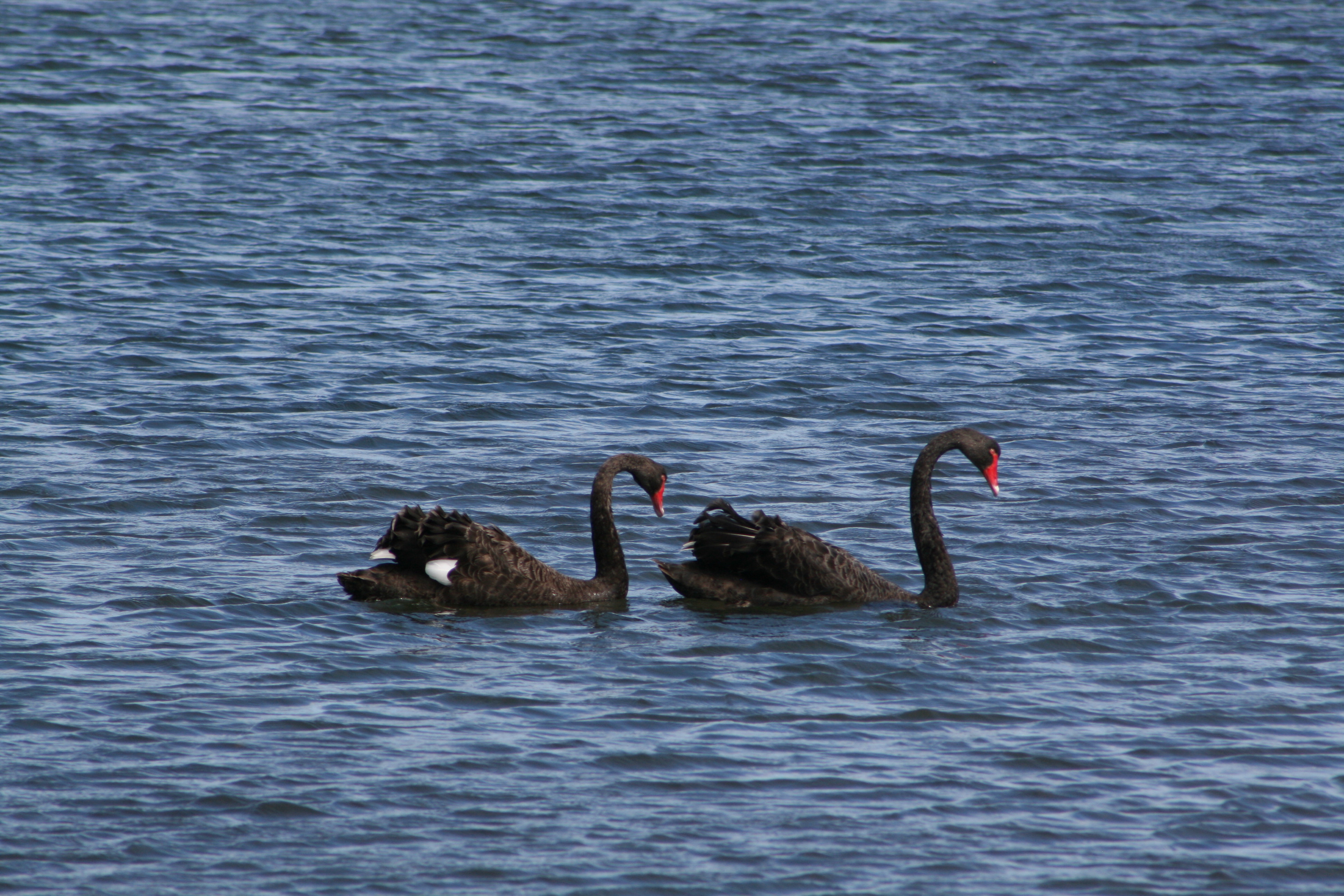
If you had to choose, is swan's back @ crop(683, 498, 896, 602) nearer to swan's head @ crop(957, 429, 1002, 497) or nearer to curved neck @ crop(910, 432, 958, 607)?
curved neck @ crop(910, 432, 958, 607)

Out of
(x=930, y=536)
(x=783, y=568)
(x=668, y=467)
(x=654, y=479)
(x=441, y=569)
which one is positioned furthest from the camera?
(x=668, y=467)

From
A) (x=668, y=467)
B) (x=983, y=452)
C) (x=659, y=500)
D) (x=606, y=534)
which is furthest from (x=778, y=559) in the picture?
(x=668, y=467)

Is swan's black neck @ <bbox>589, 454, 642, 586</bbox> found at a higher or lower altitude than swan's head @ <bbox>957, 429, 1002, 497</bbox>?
lower

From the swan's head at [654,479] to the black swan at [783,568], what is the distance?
0.27 meters

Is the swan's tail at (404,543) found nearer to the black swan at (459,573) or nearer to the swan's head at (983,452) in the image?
the black swan at (459,573)

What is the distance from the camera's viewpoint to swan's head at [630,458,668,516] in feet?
34.6

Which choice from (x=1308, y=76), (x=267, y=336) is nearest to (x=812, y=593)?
(x=267, y=336)

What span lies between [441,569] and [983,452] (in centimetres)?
316

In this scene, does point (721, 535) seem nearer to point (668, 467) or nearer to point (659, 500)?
point (659, 500)

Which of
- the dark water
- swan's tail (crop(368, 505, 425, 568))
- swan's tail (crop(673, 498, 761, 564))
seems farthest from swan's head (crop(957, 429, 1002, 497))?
swan's tail (crop(368, 505, 425, 568))

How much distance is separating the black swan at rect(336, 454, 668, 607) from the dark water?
0.56ft

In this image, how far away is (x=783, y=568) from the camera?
33.4ft

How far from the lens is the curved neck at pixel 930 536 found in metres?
10.3

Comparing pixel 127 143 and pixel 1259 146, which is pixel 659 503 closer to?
pixel 127 143
